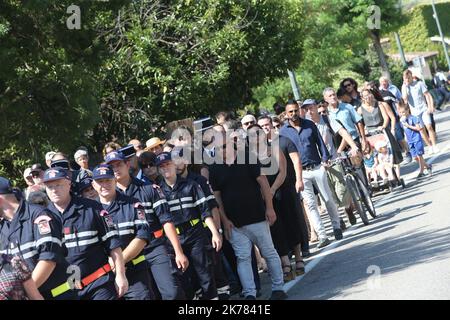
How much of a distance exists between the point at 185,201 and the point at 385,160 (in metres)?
9.65

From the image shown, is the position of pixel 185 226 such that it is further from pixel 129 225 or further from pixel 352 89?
pixel 352 89

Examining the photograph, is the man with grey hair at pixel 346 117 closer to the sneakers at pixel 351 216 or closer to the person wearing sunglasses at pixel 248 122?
the sneakers at pixel 351 216

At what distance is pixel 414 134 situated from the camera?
21.5m

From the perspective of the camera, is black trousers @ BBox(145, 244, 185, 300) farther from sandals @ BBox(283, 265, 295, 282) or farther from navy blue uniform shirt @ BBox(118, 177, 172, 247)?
sandals @ BBox(283, 265, 295, 282)

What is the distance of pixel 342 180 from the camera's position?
16.8 metres

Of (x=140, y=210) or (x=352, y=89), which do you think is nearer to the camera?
(x=140, y=210)

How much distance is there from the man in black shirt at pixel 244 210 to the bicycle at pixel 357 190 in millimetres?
4620

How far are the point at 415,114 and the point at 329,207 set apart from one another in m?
6.93

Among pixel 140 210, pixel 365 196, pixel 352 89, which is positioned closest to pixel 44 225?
pixel 140 210

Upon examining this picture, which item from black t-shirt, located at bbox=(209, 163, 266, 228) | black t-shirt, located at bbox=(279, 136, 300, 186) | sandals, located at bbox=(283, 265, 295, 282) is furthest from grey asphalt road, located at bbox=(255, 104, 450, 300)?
black t-shirt, located at bbox=(279, 136, 300, 186)

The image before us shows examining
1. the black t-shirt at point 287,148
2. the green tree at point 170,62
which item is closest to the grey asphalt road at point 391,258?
the black t-shirt at point 287,148

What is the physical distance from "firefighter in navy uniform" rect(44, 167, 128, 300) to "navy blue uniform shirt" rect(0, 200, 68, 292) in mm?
176

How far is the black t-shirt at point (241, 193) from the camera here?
1206 cm

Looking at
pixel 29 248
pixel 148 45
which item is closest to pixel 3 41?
pixel 29 248
